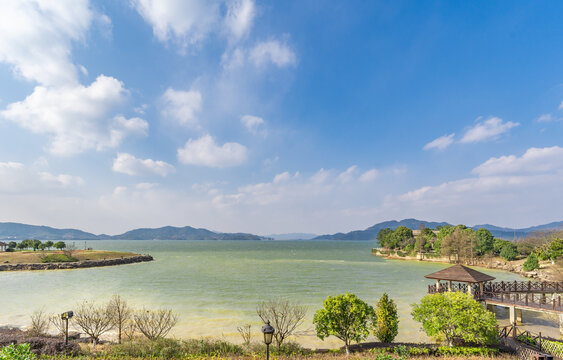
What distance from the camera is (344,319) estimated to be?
14.5 metres

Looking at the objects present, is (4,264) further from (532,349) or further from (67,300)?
(532,349)

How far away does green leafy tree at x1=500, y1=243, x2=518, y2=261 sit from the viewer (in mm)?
63781

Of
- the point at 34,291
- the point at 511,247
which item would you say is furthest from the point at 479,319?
the point at 511,247

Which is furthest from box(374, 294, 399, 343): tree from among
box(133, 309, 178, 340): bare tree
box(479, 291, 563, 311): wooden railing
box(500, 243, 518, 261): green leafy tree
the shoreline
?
box(500, 243, 518, 261): green leafy tree

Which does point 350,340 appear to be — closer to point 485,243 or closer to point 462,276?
point 462,276

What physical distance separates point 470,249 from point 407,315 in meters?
64.0

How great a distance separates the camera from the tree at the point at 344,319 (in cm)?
1440

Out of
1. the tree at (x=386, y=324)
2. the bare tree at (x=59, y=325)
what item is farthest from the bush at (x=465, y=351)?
the bare tree at (x=59, y=325)

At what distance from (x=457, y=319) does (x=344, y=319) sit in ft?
21.4

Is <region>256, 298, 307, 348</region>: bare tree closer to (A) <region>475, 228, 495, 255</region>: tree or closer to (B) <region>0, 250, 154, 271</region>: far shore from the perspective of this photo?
(B) <region>0, 250, 154, 271</region>: far shore

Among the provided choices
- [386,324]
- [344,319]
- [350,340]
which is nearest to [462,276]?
[386,324]

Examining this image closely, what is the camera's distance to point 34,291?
116ft

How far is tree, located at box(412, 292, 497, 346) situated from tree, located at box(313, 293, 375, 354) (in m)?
4.10

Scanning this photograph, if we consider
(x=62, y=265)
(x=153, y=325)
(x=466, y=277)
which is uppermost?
(x=466, y=277)
